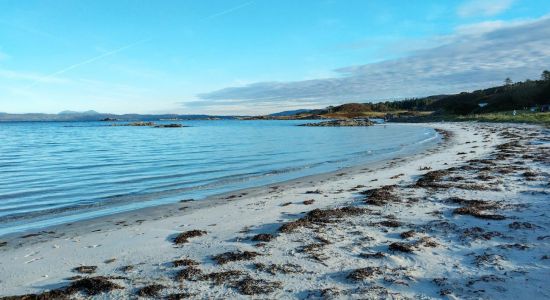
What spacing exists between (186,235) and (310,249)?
304 centimetres

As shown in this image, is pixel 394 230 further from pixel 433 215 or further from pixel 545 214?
pixel 545 214

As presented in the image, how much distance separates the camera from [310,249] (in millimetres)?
7590

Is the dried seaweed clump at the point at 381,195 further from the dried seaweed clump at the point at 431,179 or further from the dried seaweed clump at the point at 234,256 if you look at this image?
the dried seaweed clump at the point at 234,256

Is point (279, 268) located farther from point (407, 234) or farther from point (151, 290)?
point (407, 234)

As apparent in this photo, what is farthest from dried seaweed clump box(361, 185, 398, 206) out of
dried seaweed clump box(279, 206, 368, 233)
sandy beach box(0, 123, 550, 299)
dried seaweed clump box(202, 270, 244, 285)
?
dried seaweed clump box(202, 270, 244, 285)

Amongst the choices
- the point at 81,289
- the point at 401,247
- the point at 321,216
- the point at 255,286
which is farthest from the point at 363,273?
the point at 81,289

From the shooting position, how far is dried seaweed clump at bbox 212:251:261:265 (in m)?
7.22

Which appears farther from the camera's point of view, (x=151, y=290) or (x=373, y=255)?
(x=373, y=255)

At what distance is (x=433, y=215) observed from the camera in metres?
9.71

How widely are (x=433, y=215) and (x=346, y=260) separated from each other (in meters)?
3.86

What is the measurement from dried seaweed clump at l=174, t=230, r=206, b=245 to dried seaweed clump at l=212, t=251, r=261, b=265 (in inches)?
54.5

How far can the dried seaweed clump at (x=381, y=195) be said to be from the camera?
11543mm

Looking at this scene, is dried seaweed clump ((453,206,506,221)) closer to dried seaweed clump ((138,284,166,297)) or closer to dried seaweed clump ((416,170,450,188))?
dried seaweed clump ((416,170,450,188))

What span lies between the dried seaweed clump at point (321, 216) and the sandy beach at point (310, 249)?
0.03 meters
